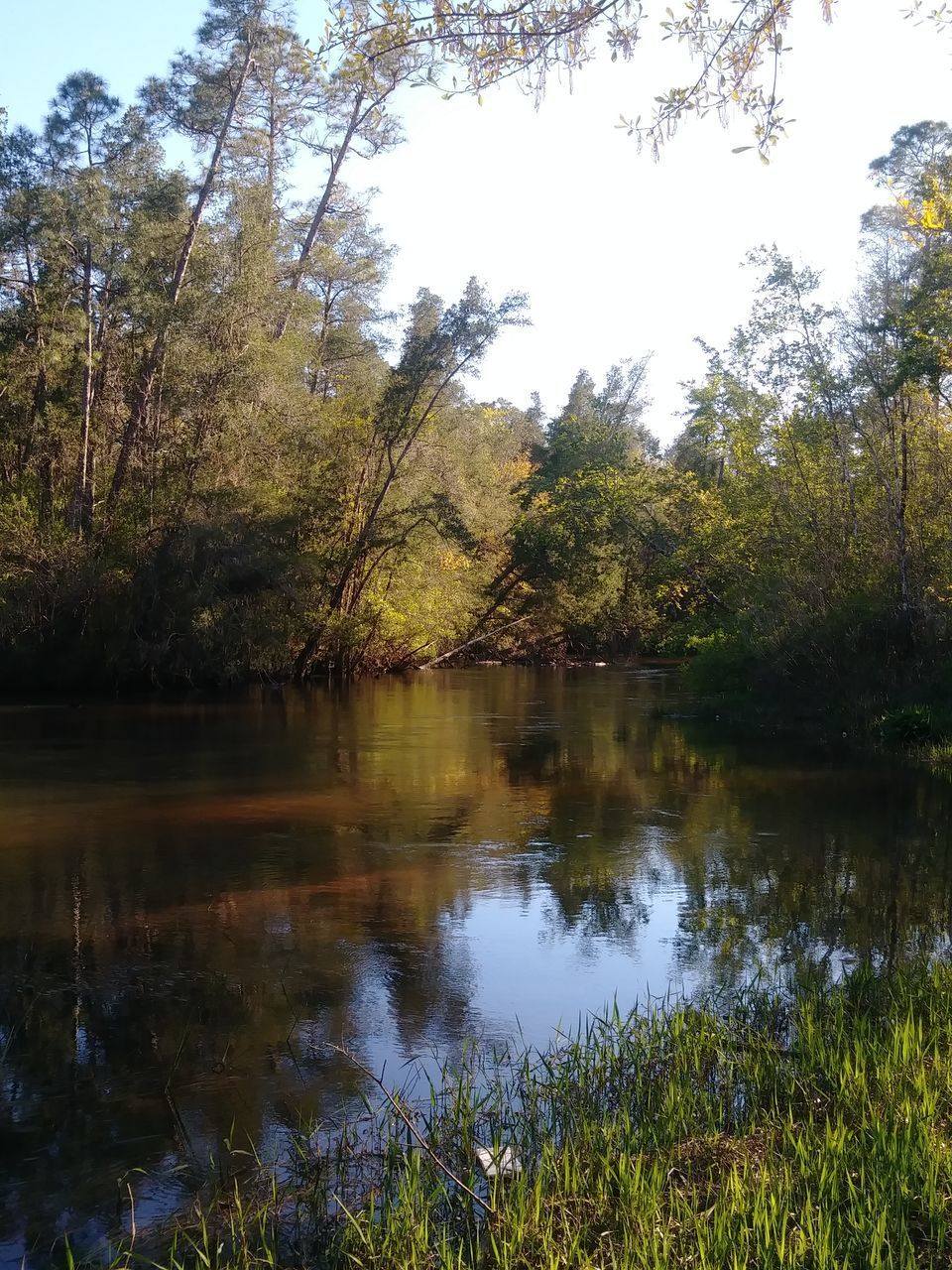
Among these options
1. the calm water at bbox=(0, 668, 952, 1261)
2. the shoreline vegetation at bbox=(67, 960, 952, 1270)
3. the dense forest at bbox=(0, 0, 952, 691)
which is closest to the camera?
the shoreline vegetation at bbox=(67, 960, 952, 1270)

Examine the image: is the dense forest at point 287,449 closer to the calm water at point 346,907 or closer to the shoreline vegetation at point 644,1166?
the calm water at point 346,907

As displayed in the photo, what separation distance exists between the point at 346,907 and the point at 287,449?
24422 millimetres

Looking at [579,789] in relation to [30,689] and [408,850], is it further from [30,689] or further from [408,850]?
[30,689]

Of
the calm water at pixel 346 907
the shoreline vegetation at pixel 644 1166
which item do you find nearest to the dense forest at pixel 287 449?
the calm water at pixel 346 907

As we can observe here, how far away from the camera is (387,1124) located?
197 inches

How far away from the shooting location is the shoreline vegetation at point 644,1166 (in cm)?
367

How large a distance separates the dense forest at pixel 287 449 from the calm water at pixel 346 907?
Result: 6160 mm

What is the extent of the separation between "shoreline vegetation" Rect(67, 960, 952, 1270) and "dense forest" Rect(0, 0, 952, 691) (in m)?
15.6

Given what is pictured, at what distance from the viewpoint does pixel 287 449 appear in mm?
32250

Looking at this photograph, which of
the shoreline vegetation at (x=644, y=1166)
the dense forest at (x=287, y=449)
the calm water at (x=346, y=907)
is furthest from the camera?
the dense forest at (x=287, y=449)

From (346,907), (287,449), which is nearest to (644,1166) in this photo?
(346,907)

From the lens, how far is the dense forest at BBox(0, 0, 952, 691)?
→ 22.0m

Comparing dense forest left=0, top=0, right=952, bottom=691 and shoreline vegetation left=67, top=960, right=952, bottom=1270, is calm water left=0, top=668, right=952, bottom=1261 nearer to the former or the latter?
shoreline vegetation left=67, top=960, right=952, bottom=1270

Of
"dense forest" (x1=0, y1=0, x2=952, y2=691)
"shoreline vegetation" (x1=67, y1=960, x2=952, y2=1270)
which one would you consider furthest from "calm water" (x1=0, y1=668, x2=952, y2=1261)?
"dense forest" (x1=0, y1=0, x2=952, y2=691)
